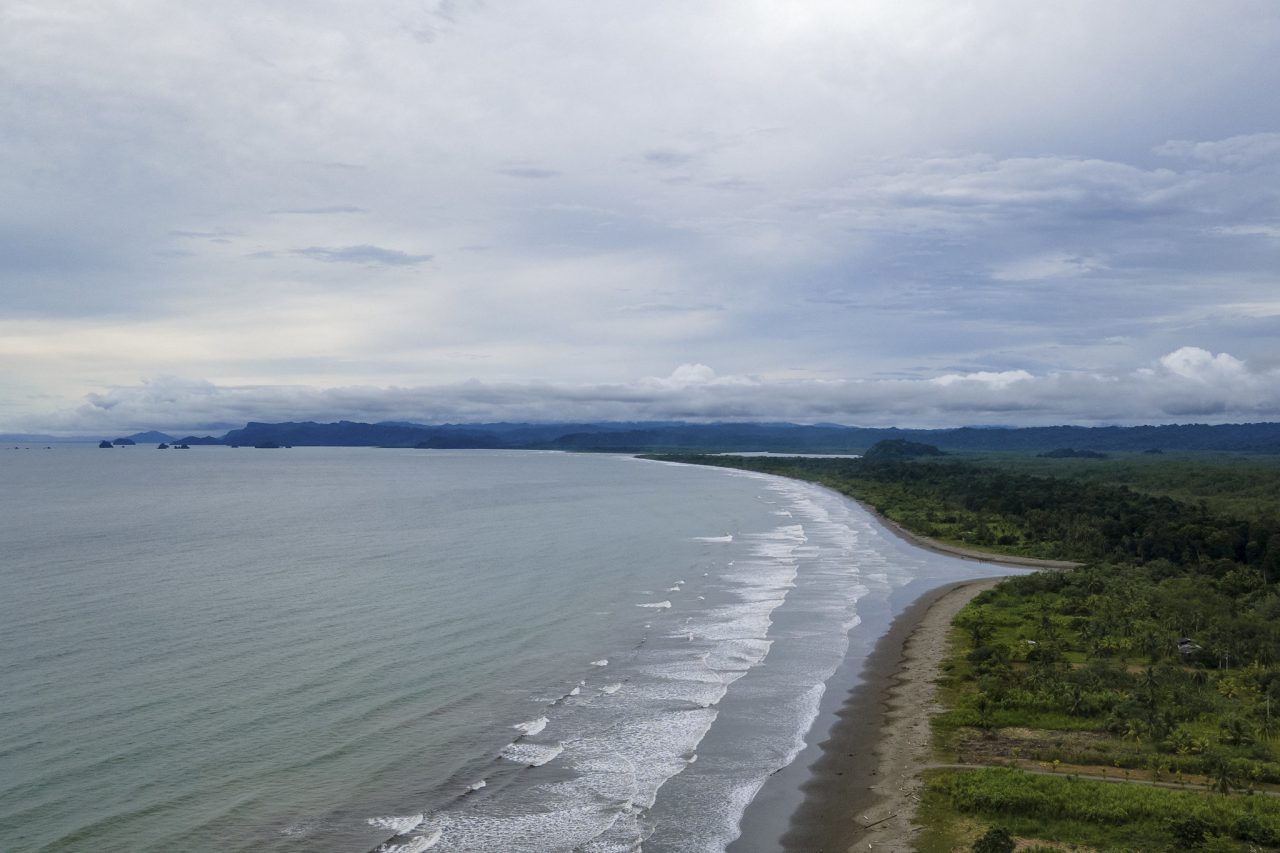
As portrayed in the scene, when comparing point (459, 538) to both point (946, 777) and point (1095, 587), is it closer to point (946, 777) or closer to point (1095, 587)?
point (1095, 587)

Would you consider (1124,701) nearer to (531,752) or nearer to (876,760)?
(876,760)

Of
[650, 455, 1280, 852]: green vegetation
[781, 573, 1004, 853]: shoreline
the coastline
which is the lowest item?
the coastline

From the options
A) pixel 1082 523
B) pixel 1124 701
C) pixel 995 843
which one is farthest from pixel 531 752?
pixel 1082 523

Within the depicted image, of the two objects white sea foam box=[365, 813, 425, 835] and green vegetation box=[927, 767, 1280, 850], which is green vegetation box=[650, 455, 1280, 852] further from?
white sea foam box=[365, 813, 425, 835]

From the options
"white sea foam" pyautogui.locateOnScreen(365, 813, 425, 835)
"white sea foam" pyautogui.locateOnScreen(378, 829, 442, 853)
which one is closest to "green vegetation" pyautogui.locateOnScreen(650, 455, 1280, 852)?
"white sea foam" pyautogui.locateOnScreen(378, 829, 442, 853)

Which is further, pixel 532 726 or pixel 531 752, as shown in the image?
pixel 532 726

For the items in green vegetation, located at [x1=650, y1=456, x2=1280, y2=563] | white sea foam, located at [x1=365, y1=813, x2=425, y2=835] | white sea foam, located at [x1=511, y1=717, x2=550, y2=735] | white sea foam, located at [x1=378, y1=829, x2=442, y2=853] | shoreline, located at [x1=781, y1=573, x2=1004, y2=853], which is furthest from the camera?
green vegetation, located at [x1=650, y1=456, x2=1280, y2=563]

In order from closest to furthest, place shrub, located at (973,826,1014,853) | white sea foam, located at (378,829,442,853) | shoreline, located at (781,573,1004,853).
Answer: shrub, located at (973,826,1014,853) → white sea foam, located at (378,829,442,853) → shoreline, located at (781,573,1004,853)

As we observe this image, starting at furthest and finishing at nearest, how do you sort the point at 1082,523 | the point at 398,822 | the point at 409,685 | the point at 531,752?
the point at 1082,523 < the point at 409,685 < the point at 531,752 < the point at 398,822
